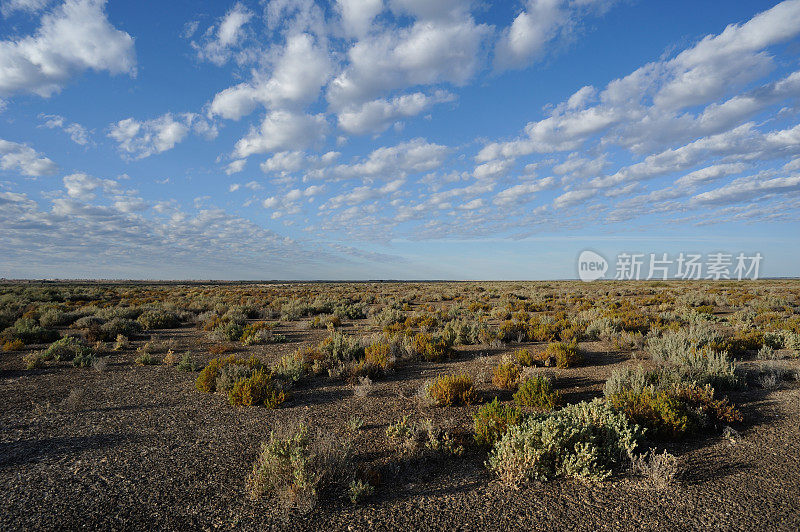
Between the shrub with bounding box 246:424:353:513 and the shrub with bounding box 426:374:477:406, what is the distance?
2.74 m

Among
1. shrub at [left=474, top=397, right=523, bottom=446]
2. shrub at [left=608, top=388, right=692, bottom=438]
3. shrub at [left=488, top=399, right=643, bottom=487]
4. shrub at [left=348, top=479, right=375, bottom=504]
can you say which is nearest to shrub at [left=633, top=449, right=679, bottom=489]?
shrub at [left=488, top=399, right=643, bottom=487]

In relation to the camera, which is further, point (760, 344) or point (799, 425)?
point (760, 344)

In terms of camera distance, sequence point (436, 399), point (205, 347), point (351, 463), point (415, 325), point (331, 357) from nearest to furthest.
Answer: point (351, 463) → point (436, 399) → point (331, 357) → point (205, 347) → point (415, 325)

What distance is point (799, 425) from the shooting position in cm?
558

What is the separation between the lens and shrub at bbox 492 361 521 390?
7734 millimetres

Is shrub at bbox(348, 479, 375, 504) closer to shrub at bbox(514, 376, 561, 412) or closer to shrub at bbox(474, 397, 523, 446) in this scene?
shrub at bbox(474, 397, 523, 446)

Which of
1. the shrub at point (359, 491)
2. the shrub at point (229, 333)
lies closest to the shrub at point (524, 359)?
the shrub at point (359, 491)

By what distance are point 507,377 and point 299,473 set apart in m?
5.02

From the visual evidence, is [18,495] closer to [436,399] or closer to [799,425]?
[436,399]

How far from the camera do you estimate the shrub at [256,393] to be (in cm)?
700

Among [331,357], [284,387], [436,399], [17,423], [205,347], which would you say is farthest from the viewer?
[205,347]

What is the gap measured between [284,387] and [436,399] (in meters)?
3.18

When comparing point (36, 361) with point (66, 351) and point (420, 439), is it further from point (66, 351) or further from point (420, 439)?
point (420, 439)

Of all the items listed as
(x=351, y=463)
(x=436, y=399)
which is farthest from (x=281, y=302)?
(x=351, y=463)
